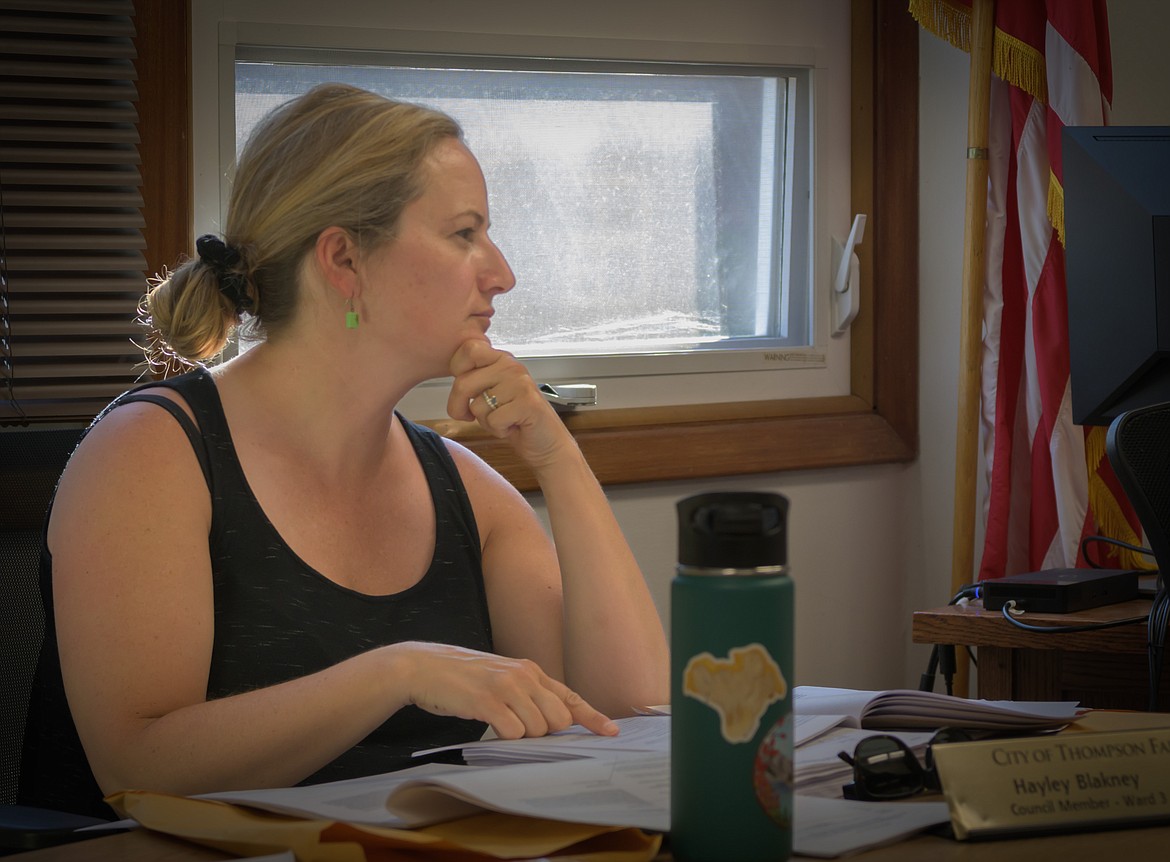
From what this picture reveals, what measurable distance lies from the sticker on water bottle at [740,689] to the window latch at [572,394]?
1.59m

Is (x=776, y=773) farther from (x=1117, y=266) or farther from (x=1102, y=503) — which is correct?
(x=1102, y=503)

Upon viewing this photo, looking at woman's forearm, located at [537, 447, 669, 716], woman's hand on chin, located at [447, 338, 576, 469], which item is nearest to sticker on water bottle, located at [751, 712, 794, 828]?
woman's forearm, located at [537, 447, 669, 716]

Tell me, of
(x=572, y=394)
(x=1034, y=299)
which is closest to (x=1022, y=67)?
(x=1034, y=299)

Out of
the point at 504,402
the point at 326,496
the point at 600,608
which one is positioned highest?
the point at 504,402

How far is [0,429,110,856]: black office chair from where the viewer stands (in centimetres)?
121

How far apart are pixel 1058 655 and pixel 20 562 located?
1.22m

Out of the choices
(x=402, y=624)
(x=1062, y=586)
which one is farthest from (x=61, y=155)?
(x=1062, y=586)

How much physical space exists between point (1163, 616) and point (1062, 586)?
0.18 metres

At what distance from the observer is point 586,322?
236 centimetres

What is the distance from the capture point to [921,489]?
262 centimetres

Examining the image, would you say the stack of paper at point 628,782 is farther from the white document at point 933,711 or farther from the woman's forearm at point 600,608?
the woman's forearm at point 600,608

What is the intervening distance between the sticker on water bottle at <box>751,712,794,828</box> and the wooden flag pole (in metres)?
1.71

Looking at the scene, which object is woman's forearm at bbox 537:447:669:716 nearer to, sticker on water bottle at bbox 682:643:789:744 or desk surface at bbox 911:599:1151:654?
desk surface at bbox 911:599:1151:654

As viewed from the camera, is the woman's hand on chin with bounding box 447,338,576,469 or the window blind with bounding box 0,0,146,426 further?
the window blind with bounding box 0,0,146,426
